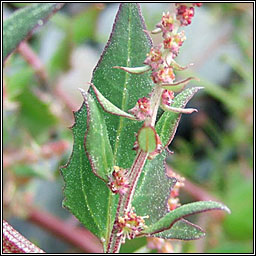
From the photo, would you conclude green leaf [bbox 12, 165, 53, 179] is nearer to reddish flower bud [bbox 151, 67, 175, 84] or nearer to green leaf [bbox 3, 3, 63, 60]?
green leaf [bbox 3, 3, 63, 60]

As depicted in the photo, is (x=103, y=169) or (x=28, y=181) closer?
(x=103, y=169)

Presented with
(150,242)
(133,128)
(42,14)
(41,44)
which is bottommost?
(150,242)

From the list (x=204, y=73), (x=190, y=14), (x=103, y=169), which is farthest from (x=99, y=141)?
(x=204, y=73)

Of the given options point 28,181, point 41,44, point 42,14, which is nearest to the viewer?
point 42,14

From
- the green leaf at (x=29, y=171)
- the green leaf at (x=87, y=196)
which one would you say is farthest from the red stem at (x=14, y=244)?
the green leaf at (x=29, y=171)

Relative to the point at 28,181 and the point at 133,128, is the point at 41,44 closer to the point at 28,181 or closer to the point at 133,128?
the point at 28,181

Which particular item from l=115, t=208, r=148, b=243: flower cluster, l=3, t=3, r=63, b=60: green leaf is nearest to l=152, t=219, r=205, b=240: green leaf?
l=115, t=208, r=148, b=243: flower cluster

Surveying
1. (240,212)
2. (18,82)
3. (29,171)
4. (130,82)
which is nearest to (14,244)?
(130,82)
